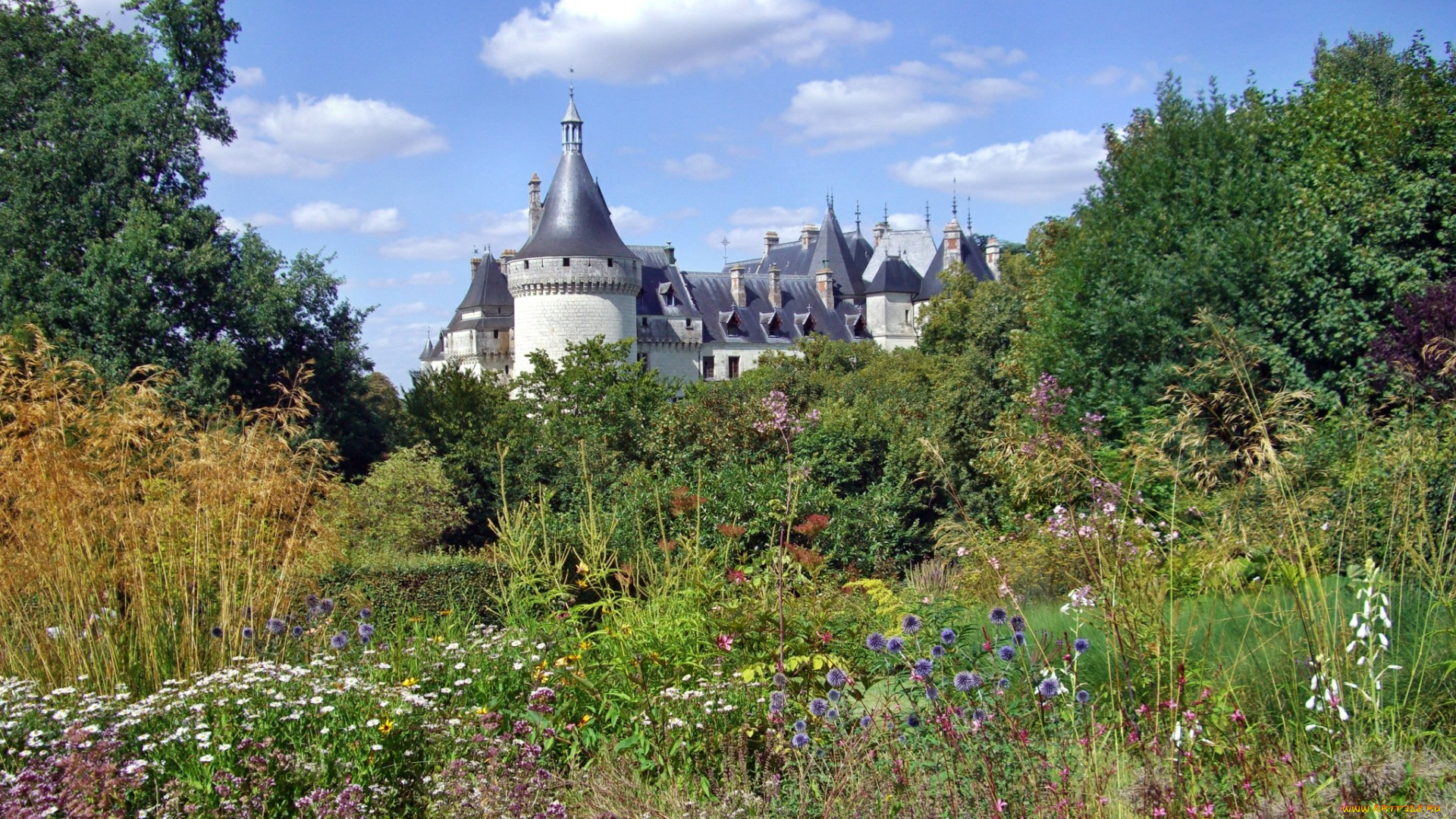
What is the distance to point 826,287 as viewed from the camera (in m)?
56.2

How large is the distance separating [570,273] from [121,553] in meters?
38.3

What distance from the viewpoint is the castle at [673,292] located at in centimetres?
4306

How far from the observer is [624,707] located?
4004 mm

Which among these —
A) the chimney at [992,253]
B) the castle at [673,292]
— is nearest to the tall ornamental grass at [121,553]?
the castle at [673,292]

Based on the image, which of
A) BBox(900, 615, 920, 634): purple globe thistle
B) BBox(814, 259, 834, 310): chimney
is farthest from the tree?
BBox(814, 259, 834, 310): chimney

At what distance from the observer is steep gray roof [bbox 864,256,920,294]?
184 ft

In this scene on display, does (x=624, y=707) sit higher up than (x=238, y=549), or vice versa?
(x=238, y=549)

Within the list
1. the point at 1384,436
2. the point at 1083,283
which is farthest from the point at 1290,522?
the point at 1083,283

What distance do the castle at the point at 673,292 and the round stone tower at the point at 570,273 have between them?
42 millimetres

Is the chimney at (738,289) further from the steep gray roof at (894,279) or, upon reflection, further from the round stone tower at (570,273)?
the round stone tower at (570,273)

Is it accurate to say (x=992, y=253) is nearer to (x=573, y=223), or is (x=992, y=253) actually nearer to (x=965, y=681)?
(x=573, y=223)

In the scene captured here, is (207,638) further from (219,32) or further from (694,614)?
(219,32)

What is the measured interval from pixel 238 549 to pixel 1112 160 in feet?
41.4

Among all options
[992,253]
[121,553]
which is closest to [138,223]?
[121,553]
